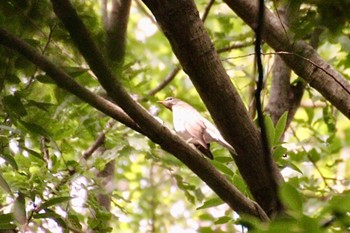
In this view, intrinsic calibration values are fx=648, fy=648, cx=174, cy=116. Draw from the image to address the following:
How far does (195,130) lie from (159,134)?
1.47ft

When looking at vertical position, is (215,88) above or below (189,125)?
below

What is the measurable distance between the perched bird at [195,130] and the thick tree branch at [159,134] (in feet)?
0.45

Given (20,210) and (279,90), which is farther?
(279,90)

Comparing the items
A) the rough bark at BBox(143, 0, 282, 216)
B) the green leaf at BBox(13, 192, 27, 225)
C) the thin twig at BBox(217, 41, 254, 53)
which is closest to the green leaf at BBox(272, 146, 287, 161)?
the rough bark at BBox(143, 0, 282, 216)

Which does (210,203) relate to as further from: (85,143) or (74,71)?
(85,143)

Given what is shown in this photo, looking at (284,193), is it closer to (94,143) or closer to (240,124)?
(240,124)

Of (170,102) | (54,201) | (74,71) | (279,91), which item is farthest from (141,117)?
(279,91)

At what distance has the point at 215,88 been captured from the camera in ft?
4.36

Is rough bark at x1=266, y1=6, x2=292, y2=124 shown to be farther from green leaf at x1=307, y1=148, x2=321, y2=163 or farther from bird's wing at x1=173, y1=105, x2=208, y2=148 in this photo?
bird's wing at x1=173, y1=105, x2=208, y2=148

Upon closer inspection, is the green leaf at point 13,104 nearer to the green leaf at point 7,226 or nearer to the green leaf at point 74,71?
the green leaf at point 74,71

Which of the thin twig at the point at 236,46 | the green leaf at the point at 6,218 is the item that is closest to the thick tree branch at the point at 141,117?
the green leaf at the point at 6,218

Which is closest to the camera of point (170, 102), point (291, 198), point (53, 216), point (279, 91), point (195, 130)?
point (291, 198)

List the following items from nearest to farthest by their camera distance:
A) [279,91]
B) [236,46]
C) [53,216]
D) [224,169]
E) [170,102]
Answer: [53,216]
[224,169]
[170,102]
[279,91]
[236,46]

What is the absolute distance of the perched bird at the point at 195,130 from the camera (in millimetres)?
1549
